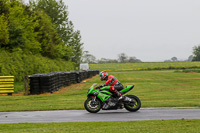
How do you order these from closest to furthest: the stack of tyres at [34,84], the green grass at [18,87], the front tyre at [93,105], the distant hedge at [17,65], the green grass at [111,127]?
the green grass at [111,127] < the front tyre at [93,105] < the stack of tyres at [34,84] < the green grass at [18,87] < the distant hedge at [17,65]

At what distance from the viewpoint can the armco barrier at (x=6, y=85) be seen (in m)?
24.6

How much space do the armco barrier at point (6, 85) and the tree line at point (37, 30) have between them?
11.9m

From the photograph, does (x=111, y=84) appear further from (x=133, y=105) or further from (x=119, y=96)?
(x=133, y=105)

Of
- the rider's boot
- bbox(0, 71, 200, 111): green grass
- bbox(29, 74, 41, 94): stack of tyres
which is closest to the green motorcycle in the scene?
the rider's boot

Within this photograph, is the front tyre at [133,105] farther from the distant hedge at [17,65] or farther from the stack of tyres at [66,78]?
the stack of tyres at [66,78]

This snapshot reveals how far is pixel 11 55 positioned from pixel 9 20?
9442 mm

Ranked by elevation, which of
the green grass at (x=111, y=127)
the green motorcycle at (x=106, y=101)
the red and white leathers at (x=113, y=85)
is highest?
the red and white leathers at (x=113, y=85)

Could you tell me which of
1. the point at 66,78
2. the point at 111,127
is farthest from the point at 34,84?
the point at 111,127

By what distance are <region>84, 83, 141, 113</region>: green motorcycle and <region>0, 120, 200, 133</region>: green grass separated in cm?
305

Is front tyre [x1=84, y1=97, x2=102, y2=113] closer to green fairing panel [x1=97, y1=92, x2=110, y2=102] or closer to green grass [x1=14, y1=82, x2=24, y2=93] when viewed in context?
green fairing panel [x1=97, y1=92, x2=110, y2=102]

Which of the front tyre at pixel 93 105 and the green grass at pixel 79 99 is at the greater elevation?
the front tyre at pixel 93 105

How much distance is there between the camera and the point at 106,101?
1311 centimetres

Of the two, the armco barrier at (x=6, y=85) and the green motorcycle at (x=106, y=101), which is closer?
the green motorcycle at (x=106, y=101)

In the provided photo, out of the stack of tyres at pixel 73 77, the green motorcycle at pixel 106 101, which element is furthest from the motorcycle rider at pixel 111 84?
the stack of tyres at pixel 73 77
